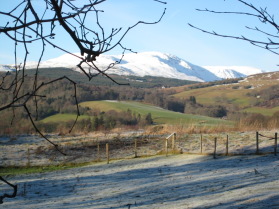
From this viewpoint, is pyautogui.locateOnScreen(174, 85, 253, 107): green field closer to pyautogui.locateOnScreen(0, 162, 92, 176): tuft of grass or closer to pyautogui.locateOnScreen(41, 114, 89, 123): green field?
pyautogui.locateOnScreen(41, 114, 89, 123): green field

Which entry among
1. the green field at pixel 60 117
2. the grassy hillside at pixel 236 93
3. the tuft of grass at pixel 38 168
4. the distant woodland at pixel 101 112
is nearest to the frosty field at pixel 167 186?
the tuft of grass at pixel 38 168

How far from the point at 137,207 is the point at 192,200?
1.29 m

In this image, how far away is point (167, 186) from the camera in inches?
431

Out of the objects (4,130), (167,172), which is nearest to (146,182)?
(167,172)

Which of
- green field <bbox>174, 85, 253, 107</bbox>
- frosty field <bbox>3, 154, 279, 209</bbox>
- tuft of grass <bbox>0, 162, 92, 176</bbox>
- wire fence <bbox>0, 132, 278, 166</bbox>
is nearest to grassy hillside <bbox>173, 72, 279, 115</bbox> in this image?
green field <bbox>174, 85, 253, 107</bbox>

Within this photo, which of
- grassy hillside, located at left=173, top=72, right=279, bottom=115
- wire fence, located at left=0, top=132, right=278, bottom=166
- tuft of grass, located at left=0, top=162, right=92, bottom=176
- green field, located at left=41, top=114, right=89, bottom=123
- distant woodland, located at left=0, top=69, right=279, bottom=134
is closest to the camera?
tuft of grass, located at left=0, top=162, right=92, bottom=176

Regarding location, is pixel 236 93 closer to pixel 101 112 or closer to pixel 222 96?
pixel 222 96

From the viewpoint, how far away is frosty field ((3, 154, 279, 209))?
823 centimetres

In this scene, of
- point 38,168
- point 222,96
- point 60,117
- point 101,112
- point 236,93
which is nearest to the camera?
point 38,168

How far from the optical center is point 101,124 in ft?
146

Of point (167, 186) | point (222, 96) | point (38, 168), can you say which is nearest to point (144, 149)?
point (38, 168)

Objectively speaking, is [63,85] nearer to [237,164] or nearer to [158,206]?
[237,164]

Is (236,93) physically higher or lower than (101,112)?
higher

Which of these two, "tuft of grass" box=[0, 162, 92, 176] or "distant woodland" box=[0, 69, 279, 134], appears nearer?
"tuft of grass" box=[0, 162, 92, 176]
